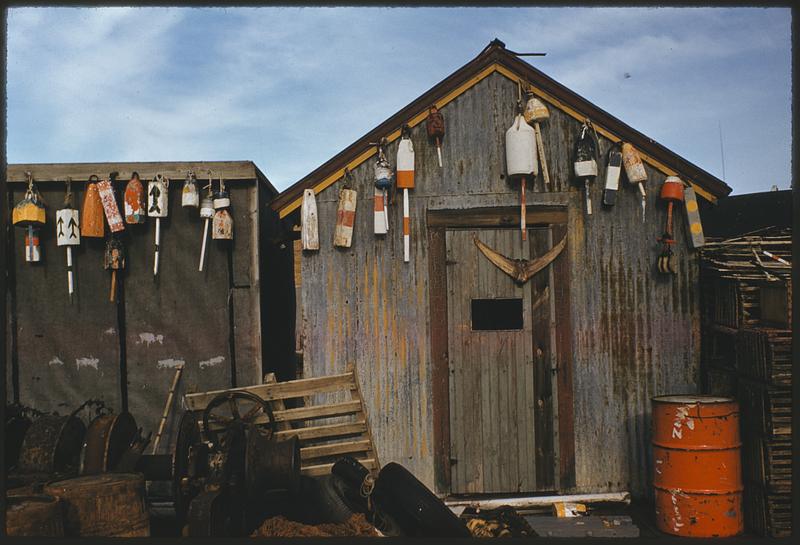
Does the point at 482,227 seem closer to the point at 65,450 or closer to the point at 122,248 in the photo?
the point at 122,248

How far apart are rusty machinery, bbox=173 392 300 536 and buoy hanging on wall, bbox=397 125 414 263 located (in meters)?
2.64

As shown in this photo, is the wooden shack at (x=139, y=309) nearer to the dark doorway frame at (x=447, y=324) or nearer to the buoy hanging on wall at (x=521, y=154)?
the dark doorway frame at (x=447, y=324)

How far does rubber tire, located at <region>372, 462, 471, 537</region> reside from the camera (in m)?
6.06

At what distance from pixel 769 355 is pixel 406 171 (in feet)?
13.6

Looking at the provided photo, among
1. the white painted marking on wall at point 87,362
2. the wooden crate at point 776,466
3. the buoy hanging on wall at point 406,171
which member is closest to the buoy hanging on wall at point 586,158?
the buoy hanging on wall at point 406,171

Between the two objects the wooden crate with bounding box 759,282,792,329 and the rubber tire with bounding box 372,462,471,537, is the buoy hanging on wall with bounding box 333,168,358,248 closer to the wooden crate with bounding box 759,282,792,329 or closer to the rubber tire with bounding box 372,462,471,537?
the rubber tire with bounding box 372,462,471,537

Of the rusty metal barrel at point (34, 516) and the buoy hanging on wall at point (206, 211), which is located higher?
the buoy hanging on wall at point (206, 211)

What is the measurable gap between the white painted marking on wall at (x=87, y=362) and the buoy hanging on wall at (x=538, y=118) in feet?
19.1

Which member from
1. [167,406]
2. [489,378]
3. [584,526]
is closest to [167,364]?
[167,406]

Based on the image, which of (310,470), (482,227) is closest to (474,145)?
(482,227)

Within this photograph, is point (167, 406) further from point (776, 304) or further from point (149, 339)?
point (776, 304)

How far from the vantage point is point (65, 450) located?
6.75 metres

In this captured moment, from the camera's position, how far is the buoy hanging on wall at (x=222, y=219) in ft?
26.9

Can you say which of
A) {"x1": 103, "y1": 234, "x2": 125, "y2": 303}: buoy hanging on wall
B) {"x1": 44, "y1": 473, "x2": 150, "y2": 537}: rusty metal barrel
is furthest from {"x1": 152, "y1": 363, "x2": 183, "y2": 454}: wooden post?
{"x1": 44, "y1": 473, "x2": 150, "y2": 537}: rusty metal barrel
